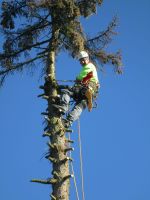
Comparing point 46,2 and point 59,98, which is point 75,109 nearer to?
point 59,98

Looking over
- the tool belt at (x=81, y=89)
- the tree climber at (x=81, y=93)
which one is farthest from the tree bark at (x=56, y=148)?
the tool belt at (x=81, y=89)

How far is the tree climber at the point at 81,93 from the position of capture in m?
8.63

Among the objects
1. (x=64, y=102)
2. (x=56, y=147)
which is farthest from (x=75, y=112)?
(x=56, y=147)

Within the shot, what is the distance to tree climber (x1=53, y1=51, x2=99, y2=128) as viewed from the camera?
8.63 m

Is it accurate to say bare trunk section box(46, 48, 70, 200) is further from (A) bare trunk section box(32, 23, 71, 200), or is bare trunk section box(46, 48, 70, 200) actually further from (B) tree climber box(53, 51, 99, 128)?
(B) tree climber box(53, 51, 99, 128)

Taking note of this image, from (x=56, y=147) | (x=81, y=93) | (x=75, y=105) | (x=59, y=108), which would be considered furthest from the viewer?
(x=81, y=93)

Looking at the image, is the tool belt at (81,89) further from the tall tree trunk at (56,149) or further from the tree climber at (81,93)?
the tall tree trunk at (56,149)

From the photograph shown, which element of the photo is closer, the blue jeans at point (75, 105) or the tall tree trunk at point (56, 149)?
the tall tree trunk at point (56, 149)

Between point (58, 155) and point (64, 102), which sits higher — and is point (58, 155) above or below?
below

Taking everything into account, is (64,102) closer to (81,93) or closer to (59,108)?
(59,108)

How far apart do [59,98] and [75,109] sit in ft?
1.31

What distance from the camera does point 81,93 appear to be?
9.09m

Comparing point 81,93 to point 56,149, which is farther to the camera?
point 81,93

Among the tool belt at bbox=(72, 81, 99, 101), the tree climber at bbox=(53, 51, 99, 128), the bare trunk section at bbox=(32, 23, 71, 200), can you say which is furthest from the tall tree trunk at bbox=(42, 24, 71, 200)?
the tool belt at bbox=(72, 81, 99, 101)
